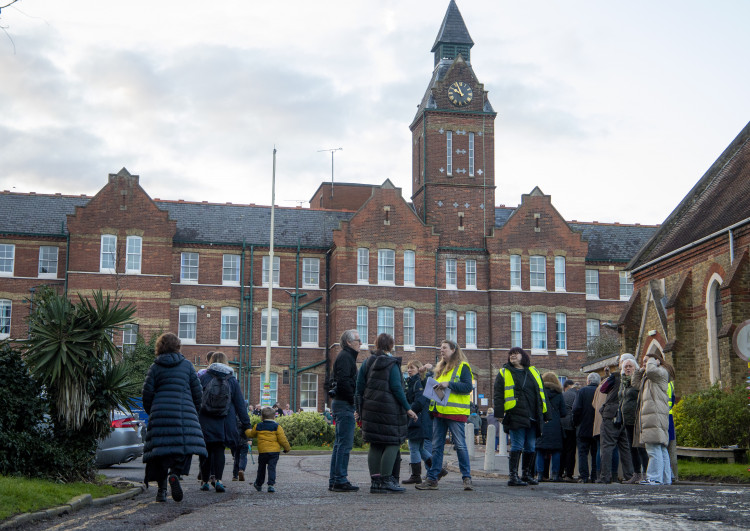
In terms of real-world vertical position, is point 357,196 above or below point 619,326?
above

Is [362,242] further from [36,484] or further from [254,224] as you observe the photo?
[36,484]

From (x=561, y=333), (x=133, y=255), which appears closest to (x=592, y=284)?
(x=561, y=333)

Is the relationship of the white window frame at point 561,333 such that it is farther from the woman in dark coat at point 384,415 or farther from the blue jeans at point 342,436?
the woman in dark coat at point 384,415

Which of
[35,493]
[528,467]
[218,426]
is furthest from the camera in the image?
[528,467]

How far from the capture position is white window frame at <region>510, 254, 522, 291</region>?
51.2 m

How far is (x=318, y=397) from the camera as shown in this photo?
1975 inches

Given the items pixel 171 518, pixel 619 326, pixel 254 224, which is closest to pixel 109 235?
pixel 254 224

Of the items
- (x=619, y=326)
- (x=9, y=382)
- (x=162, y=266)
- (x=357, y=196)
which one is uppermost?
(x=357, y=196)

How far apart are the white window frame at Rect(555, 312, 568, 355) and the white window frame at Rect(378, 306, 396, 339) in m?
8.88

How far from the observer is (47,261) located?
48.2 meters

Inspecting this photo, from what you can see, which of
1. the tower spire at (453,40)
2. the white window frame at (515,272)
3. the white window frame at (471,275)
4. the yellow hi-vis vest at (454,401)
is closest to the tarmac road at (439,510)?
the yellow hi-vis vest at (454,401)

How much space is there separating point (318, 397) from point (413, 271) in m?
8.05

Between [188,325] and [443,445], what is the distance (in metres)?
37.9

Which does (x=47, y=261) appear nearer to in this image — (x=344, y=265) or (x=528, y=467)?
(x=344, y=265)
